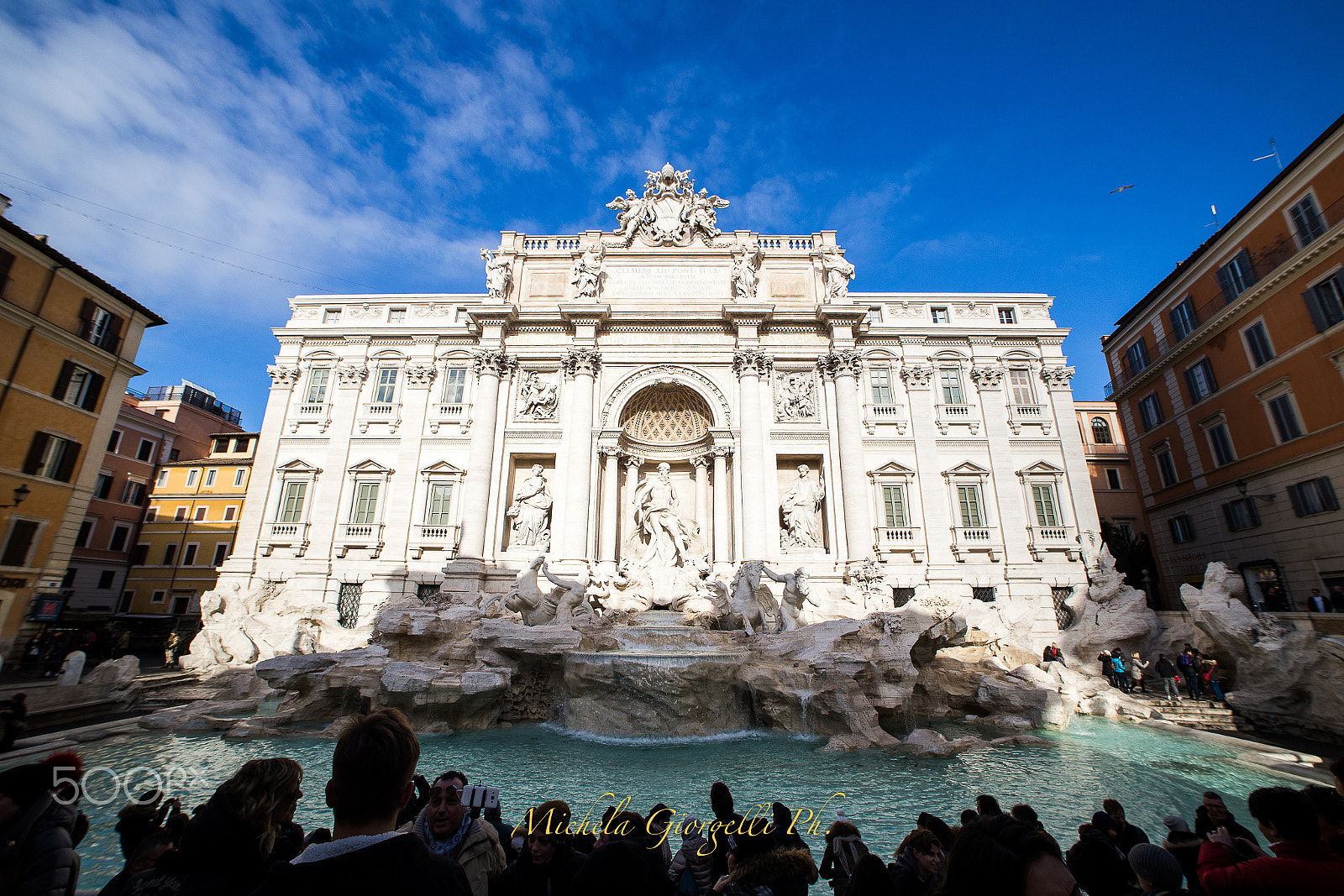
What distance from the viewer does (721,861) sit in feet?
12.2

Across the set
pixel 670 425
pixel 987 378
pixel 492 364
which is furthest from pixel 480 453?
pixel 987 378

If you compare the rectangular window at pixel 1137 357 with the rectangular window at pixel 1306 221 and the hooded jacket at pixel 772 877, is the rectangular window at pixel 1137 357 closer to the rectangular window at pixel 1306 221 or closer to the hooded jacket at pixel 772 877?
the rectangular window at pixel 1306 221

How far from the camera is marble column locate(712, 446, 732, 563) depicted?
2044 cm

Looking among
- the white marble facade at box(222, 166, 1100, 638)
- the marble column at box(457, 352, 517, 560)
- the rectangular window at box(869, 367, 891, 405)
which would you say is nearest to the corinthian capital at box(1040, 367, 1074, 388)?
the white marble facade at box(222, 166, 1100, 638)

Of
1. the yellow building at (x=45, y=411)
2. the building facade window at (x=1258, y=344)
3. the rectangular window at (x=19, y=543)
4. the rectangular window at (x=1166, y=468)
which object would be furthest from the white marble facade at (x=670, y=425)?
the rectangular window at (x=19, y=543)

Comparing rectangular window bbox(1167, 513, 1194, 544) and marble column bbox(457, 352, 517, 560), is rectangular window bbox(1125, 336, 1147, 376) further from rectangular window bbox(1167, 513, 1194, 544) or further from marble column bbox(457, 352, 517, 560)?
marble column bbox(457, 352, 517, 560)

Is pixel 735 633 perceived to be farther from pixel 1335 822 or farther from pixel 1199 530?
pixel 1199 530

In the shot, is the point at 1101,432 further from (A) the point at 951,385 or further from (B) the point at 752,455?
(B) the point at 752,455

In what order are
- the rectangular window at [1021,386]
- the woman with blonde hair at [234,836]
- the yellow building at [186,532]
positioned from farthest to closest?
1. the yellow building at [186,532]
2. the rectangular window at [1021,386]
3. the woman with blonde hair at [234,836]

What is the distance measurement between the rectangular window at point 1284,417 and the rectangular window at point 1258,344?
1.34 m

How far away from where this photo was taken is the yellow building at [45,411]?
15.1 meters

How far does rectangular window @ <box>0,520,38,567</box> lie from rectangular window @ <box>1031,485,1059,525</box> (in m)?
A: 31.5

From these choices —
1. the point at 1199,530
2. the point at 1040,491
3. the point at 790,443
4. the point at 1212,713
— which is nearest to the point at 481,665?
the point at 790,443

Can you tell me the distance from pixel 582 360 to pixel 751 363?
21.2ft
